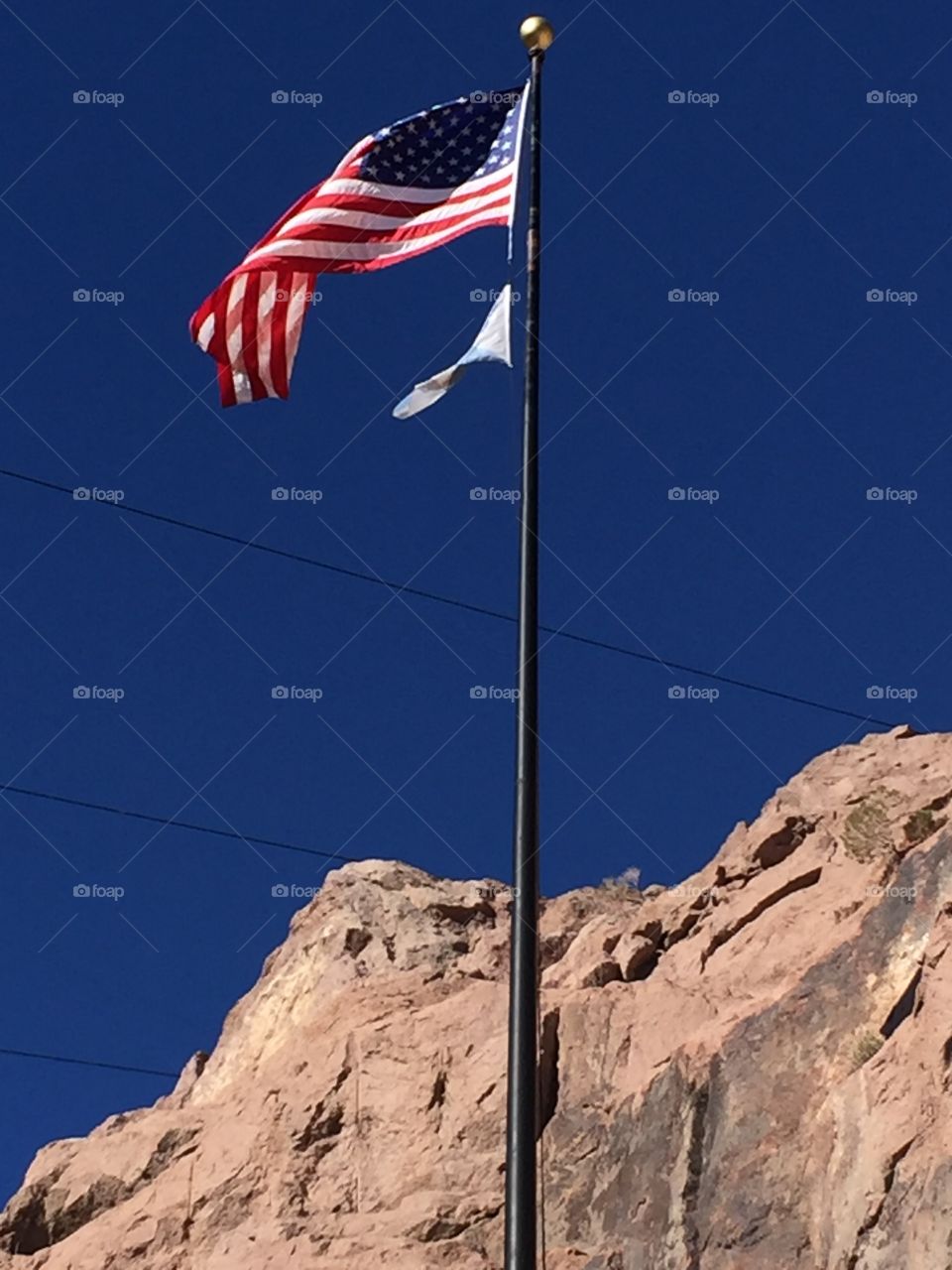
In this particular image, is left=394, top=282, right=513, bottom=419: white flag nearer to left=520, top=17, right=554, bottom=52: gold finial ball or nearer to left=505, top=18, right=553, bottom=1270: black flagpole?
left=505, top=18, right=553, bottom=1270: black flagpole

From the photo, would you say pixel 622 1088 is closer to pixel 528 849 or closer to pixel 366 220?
pixel 528 849

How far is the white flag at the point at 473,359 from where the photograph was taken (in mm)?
12516

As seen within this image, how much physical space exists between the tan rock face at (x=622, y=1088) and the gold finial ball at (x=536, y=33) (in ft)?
28.6

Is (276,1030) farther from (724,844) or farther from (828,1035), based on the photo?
(828,1035)

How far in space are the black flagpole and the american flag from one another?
970 millimetres

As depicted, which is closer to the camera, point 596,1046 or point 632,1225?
point 632,1225

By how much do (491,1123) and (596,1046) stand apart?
1548 mm

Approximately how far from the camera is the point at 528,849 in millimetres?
10414

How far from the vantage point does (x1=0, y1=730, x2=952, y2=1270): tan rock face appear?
616 inches

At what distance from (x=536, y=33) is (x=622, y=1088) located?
11.6 m

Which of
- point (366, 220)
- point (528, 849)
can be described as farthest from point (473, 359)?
point (528, 849)

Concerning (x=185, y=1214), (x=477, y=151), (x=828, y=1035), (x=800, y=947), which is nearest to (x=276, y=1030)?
(x=185, y=1214)

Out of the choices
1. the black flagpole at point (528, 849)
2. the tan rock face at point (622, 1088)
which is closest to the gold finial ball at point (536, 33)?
the black flagpole at point (528, 849)

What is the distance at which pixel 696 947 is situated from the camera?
21344mm
